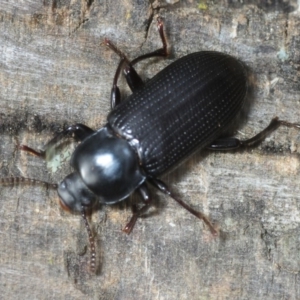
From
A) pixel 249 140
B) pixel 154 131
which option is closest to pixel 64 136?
pixel 154 131

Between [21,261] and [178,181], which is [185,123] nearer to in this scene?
[178,181]

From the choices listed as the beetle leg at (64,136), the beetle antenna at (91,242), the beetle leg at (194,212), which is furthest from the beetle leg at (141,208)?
the beetle leg at (64,136)

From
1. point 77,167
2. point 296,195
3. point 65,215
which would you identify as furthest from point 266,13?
point 65,215

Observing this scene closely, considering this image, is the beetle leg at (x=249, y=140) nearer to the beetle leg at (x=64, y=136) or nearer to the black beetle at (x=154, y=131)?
the black beetle at (x=154, y=131)

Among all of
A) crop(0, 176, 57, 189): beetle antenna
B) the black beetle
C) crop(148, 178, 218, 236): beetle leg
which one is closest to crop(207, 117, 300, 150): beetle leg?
the black beetle

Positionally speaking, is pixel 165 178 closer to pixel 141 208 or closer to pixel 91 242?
pixel 141 208
